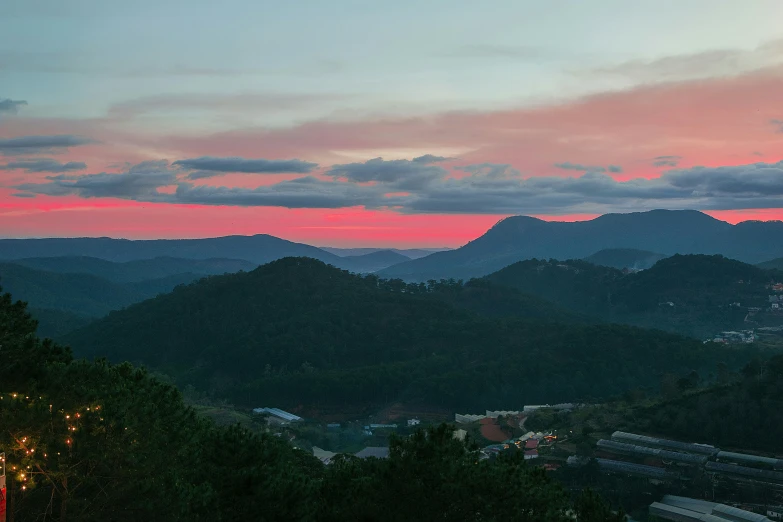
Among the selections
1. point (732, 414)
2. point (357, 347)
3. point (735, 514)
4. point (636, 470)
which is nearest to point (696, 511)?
point (735, 514)

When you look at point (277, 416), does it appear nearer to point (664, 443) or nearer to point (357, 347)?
point (357, 347)

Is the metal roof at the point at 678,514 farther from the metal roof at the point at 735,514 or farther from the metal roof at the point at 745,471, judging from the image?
the metal roof at the point at 745,471

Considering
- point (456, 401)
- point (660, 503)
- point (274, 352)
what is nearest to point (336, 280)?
point (274, 352)

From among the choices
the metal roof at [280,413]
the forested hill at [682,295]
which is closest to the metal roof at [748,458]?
the metal roof at [280,413]

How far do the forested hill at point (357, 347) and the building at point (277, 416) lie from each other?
14.5 feet

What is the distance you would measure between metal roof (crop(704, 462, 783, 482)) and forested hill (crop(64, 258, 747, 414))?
32967 millimetres

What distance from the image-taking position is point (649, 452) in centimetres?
3669

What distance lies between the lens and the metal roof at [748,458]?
33647 mm

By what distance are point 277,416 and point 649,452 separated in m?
33.1

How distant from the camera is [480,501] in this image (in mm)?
12359

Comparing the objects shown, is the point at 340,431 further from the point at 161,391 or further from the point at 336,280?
the point at 336,280

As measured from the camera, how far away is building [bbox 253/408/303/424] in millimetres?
58594

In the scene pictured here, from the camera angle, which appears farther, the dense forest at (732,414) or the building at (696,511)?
the dense forest at (732,414)

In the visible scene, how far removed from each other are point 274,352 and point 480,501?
73.2m
